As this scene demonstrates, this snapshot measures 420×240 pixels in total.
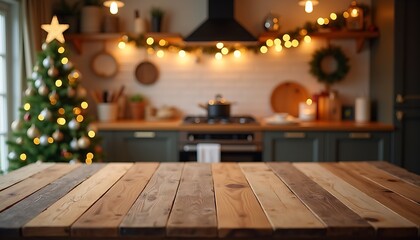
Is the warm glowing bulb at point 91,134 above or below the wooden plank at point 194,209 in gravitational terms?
above

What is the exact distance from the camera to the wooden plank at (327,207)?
4.42 ft

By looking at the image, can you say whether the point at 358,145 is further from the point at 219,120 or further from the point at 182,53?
the point at 182,53

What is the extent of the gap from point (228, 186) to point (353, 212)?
1.85ft

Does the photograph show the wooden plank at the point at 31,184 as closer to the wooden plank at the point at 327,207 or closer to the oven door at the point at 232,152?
the wooden plank at the point at 327,207

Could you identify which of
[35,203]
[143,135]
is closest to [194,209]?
[35,203]

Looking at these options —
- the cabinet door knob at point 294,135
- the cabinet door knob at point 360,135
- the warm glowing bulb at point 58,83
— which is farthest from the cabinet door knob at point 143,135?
the cabinet door knob at point 360,135

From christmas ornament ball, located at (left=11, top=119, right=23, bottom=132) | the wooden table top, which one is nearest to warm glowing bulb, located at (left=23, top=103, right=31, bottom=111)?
christmas ornament ball, located at (left=11, top=119, right=23, bottom=132)

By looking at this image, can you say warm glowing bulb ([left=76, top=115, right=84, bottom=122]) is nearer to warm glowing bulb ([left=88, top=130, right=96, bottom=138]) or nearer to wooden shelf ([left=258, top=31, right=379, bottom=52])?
warm glowing bulb ([left=88, top=130, right=96, bottom=138])

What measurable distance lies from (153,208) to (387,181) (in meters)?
1.04

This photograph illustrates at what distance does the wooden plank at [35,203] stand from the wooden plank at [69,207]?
3cm

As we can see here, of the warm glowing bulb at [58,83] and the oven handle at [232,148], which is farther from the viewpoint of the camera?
the oven handle at [232,148]

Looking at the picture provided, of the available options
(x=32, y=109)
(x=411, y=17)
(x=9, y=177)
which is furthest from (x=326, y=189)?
(x=411, y=17)

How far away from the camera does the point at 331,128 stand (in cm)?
448

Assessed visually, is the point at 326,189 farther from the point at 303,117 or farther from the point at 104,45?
the point at 104,45
